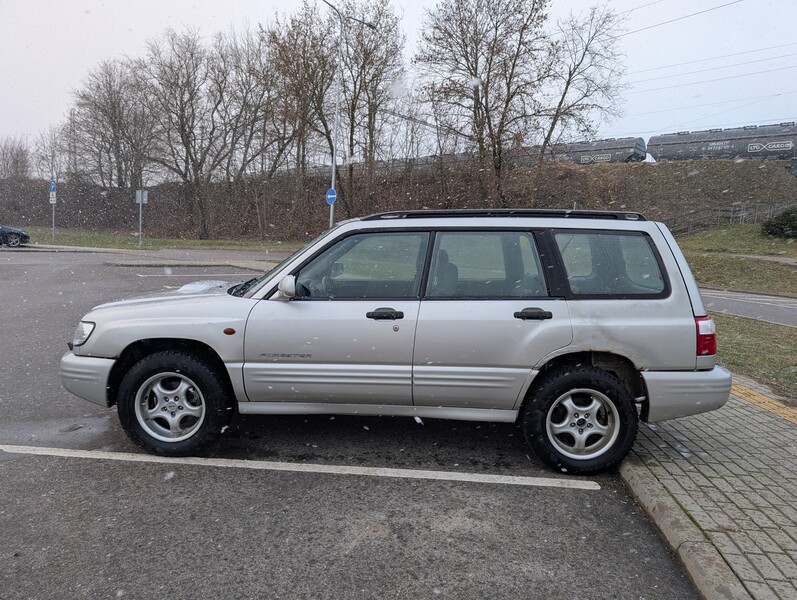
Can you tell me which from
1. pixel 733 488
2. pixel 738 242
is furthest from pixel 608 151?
pixel 733 488

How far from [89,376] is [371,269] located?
2188 mm

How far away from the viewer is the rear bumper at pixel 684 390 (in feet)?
12.6

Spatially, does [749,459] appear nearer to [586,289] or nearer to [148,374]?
[586,289]

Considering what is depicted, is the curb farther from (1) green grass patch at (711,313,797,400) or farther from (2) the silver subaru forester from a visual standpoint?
(1) green grass patch at (711,313,797,400)

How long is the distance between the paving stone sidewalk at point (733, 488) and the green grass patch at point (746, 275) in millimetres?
17749

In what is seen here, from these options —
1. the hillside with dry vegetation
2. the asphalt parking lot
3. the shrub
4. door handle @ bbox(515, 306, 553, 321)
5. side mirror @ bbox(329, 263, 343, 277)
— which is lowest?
the asphalt parking lot

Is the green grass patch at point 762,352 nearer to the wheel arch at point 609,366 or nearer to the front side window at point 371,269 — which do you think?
the wheel arch at point 609,366

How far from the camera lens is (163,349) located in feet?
13.5

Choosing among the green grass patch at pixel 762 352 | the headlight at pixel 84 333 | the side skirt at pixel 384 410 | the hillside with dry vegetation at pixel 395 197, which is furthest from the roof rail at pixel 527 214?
the hillside with dry vegetation at pixel 395 197

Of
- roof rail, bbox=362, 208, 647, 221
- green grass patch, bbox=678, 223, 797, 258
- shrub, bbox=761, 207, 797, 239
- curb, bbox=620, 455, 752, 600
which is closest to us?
curb, bbox=620, 455, 752, 600

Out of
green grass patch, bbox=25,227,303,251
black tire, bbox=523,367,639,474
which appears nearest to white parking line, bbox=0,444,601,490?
black tire, bbox=523,367,639,474

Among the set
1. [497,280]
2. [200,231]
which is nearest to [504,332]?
[497,280]

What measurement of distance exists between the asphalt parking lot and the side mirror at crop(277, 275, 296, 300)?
1.22 meters

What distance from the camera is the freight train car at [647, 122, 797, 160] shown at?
3903 cm
